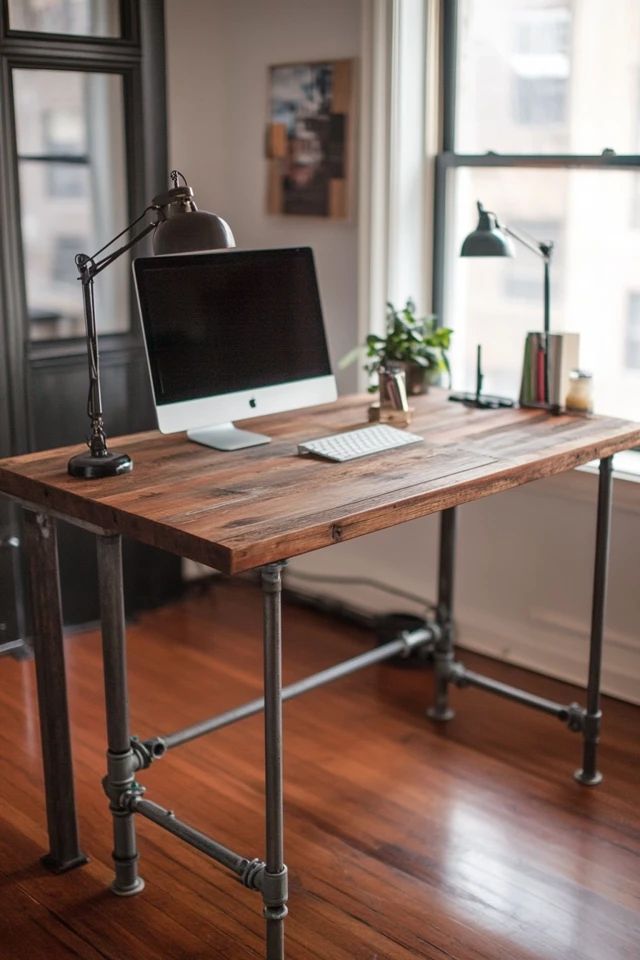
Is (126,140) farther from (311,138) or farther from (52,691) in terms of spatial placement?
(52,691)

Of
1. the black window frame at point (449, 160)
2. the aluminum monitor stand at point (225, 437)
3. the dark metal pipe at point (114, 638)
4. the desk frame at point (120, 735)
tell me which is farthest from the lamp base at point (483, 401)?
the dark metal pipe at point (114, 638)

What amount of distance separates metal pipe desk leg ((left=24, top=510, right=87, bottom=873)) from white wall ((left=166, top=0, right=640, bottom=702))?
1.55m

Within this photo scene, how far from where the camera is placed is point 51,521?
2.45 metres

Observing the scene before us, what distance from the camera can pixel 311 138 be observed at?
383 cm

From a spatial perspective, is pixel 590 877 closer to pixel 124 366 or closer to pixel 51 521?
pixel 51 521

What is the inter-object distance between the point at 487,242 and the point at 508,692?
1.16 metres

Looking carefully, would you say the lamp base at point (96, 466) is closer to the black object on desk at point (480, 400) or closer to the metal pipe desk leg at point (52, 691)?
the metal pipe desk leg at point (52, 691)

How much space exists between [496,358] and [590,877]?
1.65 m

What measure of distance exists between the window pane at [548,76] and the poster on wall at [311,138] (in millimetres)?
366

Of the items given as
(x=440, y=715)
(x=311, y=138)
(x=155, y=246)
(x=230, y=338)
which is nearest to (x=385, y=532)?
(x=440, y=715)

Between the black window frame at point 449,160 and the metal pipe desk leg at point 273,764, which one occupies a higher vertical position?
the black window frame at point 449,160

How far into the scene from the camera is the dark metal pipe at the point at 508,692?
3.03 m

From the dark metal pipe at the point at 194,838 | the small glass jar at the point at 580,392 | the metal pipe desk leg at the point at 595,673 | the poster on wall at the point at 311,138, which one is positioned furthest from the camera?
the poster on wall at the point at 311,138

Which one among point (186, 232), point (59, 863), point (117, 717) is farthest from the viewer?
point (59, 863)
